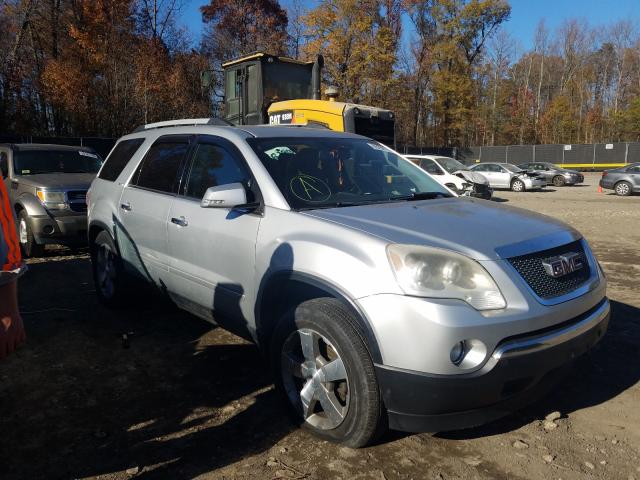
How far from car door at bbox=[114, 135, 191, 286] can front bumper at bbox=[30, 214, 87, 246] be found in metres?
3.33

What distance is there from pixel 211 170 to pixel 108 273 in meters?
2.10

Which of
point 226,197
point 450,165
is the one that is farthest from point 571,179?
point 226,197

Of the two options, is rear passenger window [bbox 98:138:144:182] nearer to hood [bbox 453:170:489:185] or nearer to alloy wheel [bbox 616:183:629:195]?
hood [bbox 453:170:489:185]

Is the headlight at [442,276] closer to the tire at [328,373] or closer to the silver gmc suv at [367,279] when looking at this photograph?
the silver gmc suv at [367,279]

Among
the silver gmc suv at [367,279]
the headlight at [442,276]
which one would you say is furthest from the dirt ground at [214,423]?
the headlight at [442,276]

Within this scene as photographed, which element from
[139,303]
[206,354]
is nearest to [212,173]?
[206,354]

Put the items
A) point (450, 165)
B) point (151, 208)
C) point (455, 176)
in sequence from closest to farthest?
point (151, 208) < point (455, 176) < point (450, 165)

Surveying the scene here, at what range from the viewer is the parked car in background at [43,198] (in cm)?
779

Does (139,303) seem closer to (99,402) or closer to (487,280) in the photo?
(99,402)

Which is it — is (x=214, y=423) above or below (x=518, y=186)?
below

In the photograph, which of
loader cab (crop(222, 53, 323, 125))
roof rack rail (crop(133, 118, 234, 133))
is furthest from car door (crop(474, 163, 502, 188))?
roof rack rail (crop(133, 118, 234, 133))

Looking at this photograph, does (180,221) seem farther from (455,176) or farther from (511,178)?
(511,178)

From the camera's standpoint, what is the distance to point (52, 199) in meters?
7.82

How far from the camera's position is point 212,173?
4.02 metres
